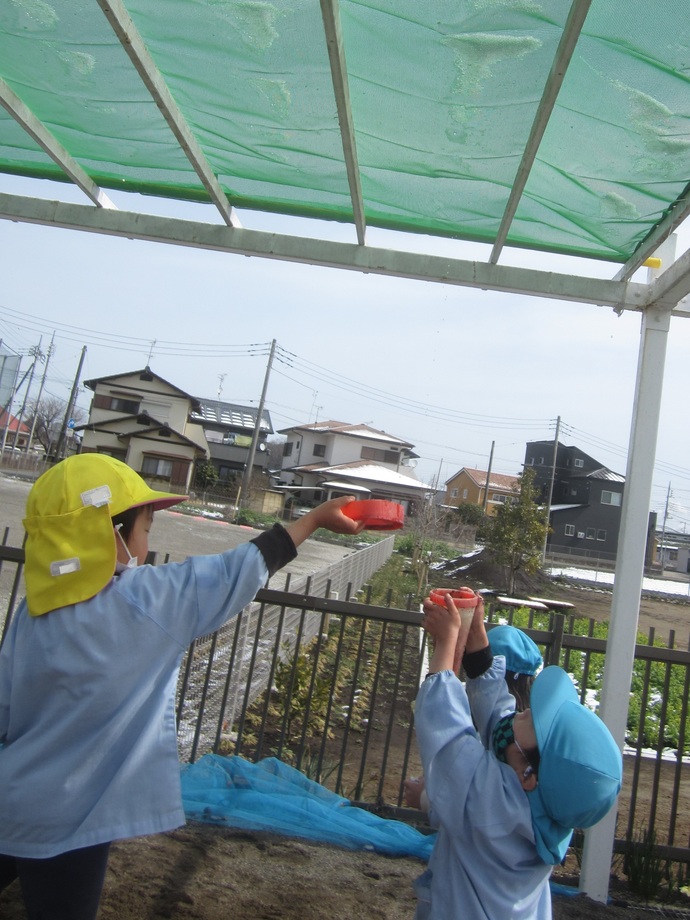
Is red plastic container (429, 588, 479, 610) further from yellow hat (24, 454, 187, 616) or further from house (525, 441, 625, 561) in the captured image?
house (525, 441, 625, 561)

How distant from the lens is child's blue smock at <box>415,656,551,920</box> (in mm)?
1535

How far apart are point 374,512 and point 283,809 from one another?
2.27 metres

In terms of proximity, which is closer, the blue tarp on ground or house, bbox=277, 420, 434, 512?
the blue tarp on ground

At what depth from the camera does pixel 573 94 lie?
8.66 ft

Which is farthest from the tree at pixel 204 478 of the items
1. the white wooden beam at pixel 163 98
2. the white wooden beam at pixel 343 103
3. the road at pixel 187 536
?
the white wooden beam at pixel 343 103

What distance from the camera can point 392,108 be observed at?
9.36ft

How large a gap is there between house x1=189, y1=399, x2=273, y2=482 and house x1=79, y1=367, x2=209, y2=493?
9.31 feet

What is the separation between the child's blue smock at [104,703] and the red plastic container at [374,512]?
317 mm

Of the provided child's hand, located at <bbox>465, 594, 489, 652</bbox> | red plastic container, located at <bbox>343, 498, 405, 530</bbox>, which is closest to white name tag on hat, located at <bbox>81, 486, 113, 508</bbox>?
red plastic container, located at <bbox>343, 498, 405, 530</bbox>

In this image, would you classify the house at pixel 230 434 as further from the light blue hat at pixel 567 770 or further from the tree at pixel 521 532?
the light blue hat at pixel 567 770

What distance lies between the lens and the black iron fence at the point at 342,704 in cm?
397

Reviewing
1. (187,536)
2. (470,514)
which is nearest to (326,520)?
(187,536)

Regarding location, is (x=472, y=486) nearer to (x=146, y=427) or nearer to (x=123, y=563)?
(x=146, y=427)

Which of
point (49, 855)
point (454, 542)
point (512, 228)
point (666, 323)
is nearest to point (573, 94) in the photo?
point (512, 228)
